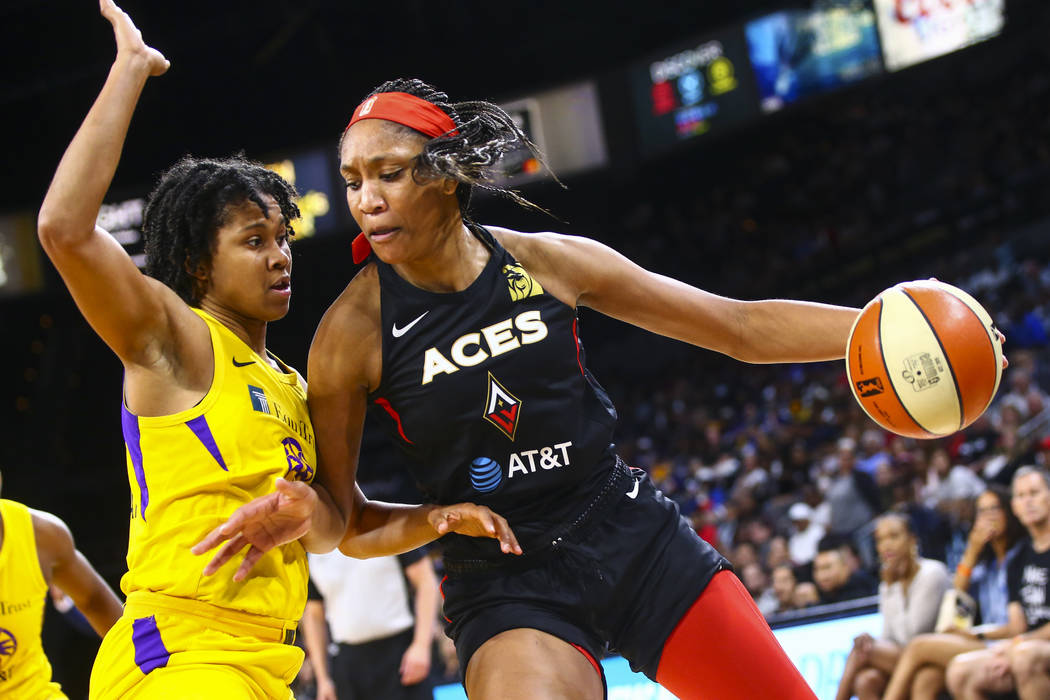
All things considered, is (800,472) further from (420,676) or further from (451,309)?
(451,309)

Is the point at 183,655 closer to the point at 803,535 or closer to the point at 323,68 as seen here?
the point at 803,535

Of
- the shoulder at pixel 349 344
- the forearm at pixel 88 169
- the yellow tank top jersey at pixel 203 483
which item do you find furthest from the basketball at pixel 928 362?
the forearm at pixel 88 169

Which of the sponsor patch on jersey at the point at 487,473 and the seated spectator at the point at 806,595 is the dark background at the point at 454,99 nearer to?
the seated spectator at the point at 806,595

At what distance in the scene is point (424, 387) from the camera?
8.02 ft

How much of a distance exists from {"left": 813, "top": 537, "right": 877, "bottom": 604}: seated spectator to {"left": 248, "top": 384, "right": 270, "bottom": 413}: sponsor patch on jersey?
5.18 metres

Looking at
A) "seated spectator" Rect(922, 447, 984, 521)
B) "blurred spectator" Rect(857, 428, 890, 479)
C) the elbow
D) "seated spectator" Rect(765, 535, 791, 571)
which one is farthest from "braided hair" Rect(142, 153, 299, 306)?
"blurred spectator" Rect(857, 428, 890, 479)

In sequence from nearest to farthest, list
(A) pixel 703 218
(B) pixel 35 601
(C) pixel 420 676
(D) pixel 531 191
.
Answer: (B) pixel 35 601 → (C) pixel 420 676 → (D) pixel 531 191 → (A) pixel 703 218

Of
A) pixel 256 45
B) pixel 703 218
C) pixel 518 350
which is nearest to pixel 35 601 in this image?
pixel 518 350

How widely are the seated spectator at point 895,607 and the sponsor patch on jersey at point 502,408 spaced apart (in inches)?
125

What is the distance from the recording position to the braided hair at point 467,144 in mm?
2475

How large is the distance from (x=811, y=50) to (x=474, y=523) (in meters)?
12.5

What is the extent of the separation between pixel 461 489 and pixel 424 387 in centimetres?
30

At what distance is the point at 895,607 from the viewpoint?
509 cm

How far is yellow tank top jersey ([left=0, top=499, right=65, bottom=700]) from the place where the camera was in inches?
127
